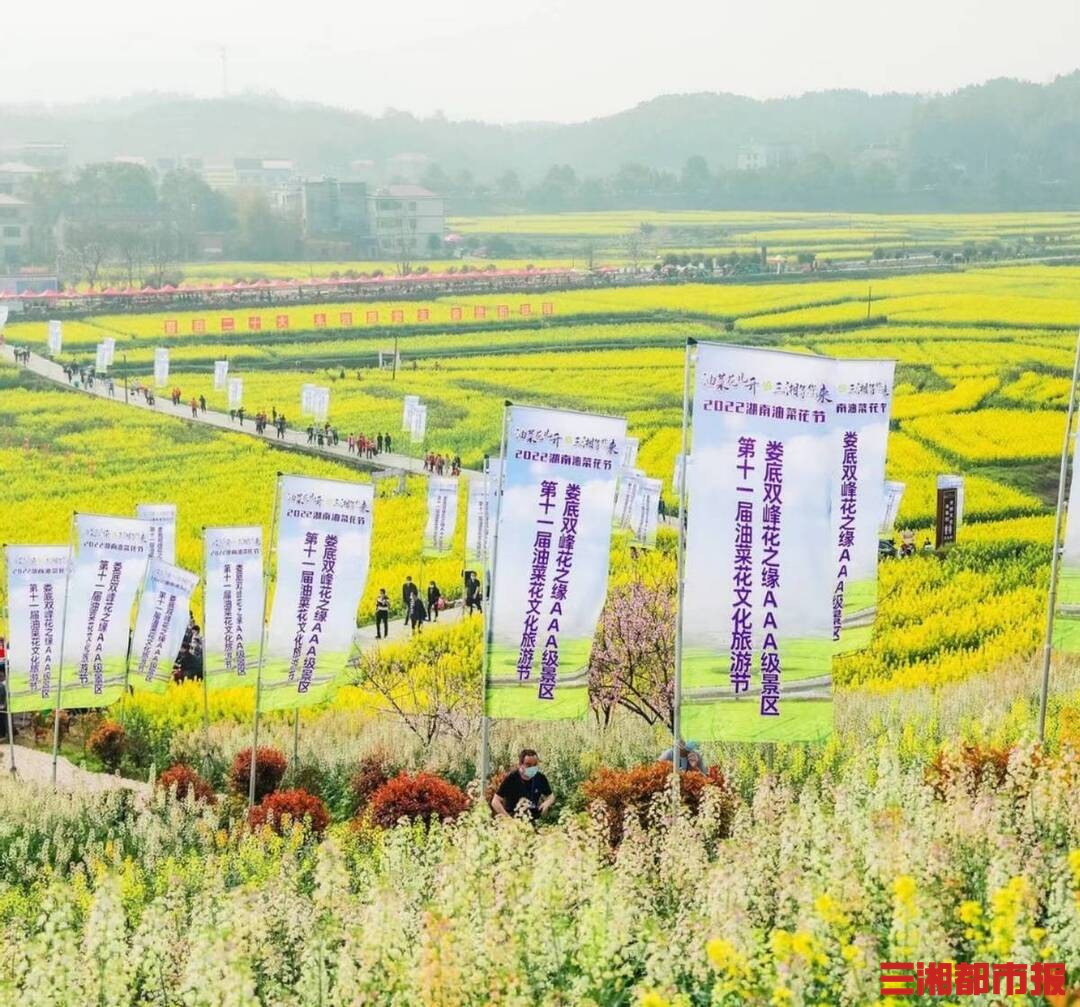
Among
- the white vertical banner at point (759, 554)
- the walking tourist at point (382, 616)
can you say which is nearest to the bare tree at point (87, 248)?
the walking tourist at point (382, 616)

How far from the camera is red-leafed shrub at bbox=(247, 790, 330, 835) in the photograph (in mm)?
13812

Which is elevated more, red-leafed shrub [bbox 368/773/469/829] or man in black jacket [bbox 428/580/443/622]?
red-leafed shrub [bbox 368/773/469/829]

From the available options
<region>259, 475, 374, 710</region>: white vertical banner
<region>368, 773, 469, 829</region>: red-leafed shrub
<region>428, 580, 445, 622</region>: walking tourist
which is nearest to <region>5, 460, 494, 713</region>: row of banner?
<region>259, 475, 374, 710</region>: white vertical banner

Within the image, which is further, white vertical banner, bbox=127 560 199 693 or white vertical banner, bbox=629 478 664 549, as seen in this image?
white vertical banner, bbox=629 478 664 549

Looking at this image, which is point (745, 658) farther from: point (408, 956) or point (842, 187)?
point (842, 187)

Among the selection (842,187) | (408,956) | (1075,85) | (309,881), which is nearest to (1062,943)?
(408,956)

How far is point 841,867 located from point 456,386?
141 ft

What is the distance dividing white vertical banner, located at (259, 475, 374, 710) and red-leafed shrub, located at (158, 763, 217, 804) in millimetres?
874

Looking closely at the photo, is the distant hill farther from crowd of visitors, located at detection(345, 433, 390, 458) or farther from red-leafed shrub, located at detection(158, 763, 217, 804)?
red-leafed shrub, located at detection(158, 763, 217, 804)

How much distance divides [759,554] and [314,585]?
500 centimetres

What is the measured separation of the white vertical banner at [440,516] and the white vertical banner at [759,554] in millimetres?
13836

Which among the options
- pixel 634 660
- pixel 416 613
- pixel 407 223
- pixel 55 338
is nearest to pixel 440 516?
pixel 416 613

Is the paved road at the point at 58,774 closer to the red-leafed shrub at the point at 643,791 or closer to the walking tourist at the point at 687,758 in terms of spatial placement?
the red-leafed shrub at the point at 643,791

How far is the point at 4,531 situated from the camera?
34.8 metres
